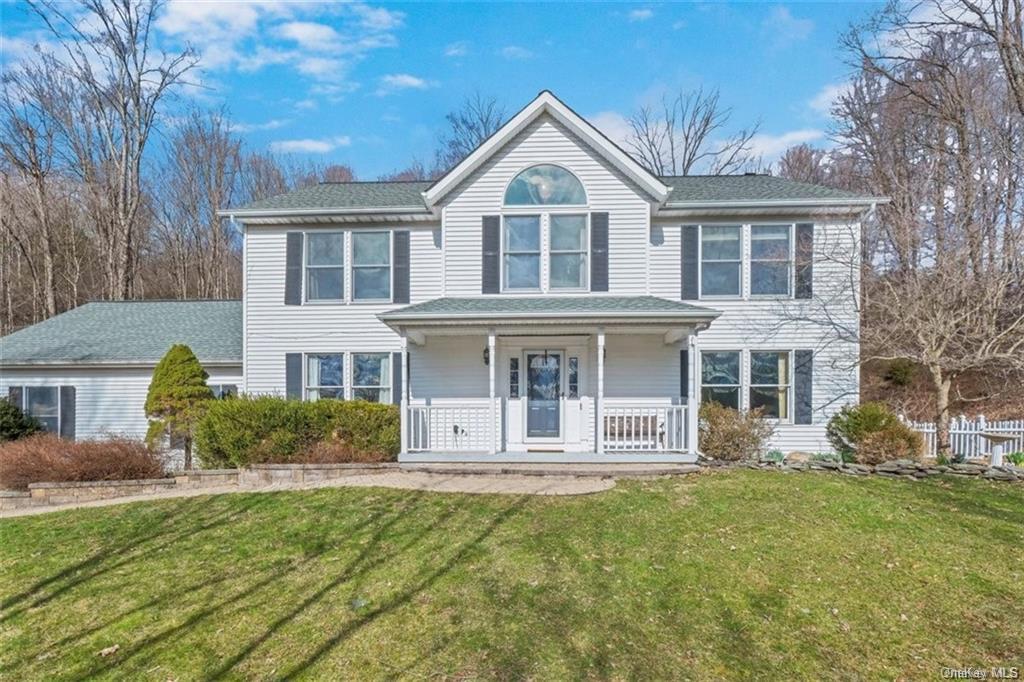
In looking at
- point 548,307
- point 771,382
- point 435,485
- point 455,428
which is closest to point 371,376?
point 455,428

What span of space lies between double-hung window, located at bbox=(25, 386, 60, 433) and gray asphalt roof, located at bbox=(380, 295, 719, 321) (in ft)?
32.2

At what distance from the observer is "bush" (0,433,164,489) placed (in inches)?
366

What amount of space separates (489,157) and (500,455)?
6538 millimetres

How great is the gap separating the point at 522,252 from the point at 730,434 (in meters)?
5.92

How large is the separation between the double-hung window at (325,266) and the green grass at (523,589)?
6.01 metres

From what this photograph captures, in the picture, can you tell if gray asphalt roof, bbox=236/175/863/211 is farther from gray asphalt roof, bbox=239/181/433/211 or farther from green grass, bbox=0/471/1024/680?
green grass, bbox=0/471/1024/680

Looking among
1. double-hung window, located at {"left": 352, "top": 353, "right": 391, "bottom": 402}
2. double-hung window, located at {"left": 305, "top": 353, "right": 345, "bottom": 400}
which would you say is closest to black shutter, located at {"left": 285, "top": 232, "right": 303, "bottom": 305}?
double-hung window, located at {"left": 305, "top": 353, "right": 345, "bottom": 400}

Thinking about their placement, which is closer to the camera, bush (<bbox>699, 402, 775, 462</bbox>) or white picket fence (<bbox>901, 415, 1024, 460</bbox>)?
bush (<bbox>699, 402, 775, 462</bbox>)

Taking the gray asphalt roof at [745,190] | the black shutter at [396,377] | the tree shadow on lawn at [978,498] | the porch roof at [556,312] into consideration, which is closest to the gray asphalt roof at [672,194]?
the gray asphalt roof at [745,190]

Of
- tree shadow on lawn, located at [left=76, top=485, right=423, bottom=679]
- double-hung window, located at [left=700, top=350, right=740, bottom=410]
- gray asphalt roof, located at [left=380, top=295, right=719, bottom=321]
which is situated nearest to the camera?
tree shadow on lawn, located at [left=76, top=485, right=423, bottom=679]

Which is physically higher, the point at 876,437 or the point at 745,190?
the point at 745,190

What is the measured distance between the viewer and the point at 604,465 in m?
9.73

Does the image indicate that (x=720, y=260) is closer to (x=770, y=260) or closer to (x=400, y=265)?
(x=770, y=260)

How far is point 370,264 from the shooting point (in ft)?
40.8
